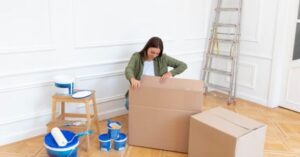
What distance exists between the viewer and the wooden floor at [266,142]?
99.3 inches

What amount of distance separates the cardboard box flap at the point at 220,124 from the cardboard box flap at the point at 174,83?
9.6 inches

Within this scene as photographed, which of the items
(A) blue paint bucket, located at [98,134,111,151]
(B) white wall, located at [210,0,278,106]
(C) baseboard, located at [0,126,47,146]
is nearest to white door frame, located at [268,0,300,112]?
(B) white wall, located at [210,0,278,106]

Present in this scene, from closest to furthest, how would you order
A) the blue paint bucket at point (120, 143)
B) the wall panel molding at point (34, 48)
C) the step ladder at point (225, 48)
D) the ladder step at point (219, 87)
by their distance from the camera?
the wall panel molding at point (34, 48), the blue paint bucket at point (120, 143), the step ladder at point (225, 48), the ladder step at point (219, 87)

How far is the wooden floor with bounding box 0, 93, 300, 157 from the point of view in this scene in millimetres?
2521

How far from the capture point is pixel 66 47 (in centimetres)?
279

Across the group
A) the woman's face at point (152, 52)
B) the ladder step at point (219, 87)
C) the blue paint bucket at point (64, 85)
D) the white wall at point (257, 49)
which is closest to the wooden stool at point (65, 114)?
the blue paint bucket at point (64, 85)

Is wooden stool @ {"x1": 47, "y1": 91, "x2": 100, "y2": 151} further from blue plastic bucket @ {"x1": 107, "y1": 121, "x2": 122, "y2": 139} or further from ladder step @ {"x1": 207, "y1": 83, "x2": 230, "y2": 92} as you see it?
ladder step @ {"x1": 207, "y1": 83, "x2": 230, "y2": 92}

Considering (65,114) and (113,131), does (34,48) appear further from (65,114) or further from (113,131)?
(113,131)

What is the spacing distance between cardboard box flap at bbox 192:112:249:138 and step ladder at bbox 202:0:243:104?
1791 mm

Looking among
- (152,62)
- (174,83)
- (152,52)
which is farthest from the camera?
(152,62)

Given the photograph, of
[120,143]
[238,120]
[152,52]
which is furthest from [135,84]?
[238,120]

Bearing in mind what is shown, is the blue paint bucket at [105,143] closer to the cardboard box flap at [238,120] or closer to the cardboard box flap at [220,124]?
the cardboard box flap at [220,124]

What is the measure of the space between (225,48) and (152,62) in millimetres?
1743

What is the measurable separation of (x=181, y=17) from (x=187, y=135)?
1872mm
